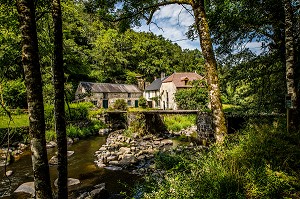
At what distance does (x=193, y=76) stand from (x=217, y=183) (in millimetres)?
36666

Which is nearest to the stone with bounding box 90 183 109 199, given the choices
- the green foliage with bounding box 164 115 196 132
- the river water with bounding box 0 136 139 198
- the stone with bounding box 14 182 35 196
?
the river water with bounding box 0 136 139 198

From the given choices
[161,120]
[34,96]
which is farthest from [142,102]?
[34,96]

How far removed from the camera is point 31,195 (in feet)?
25.3

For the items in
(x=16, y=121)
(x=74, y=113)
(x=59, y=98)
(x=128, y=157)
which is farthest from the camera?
(x=74, y=113)

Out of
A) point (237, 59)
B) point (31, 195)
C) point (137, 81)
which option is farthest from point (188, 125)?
point (137, 81)

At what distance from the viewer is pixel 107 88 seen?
41344 millimetres

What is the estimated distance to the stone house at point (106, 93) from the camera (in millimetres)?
37500

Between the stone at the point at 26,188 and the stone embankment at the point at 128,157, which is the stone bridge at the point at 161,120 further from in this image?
the stone at the point at 26,188

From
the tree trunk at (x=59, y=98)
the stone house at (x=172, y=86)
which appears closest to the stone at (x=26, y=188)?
the tree trunk at (x=59, y=98)

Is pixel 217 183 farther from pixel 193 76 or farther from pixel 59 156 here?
pixel 193 76

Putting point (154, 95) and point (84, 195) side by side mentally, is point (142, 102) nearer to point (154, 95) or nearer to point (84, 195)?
point (154, 95)

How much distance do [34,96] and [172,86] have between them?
1369 inches

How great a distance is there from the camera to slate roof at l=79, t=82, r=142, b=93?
125 feet

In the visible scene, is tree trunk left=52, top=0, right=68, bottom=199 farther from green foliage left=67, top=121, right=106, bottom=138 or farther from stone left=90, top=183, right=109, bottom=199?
green foliage left=67, top=121, right=106, bottom=138
